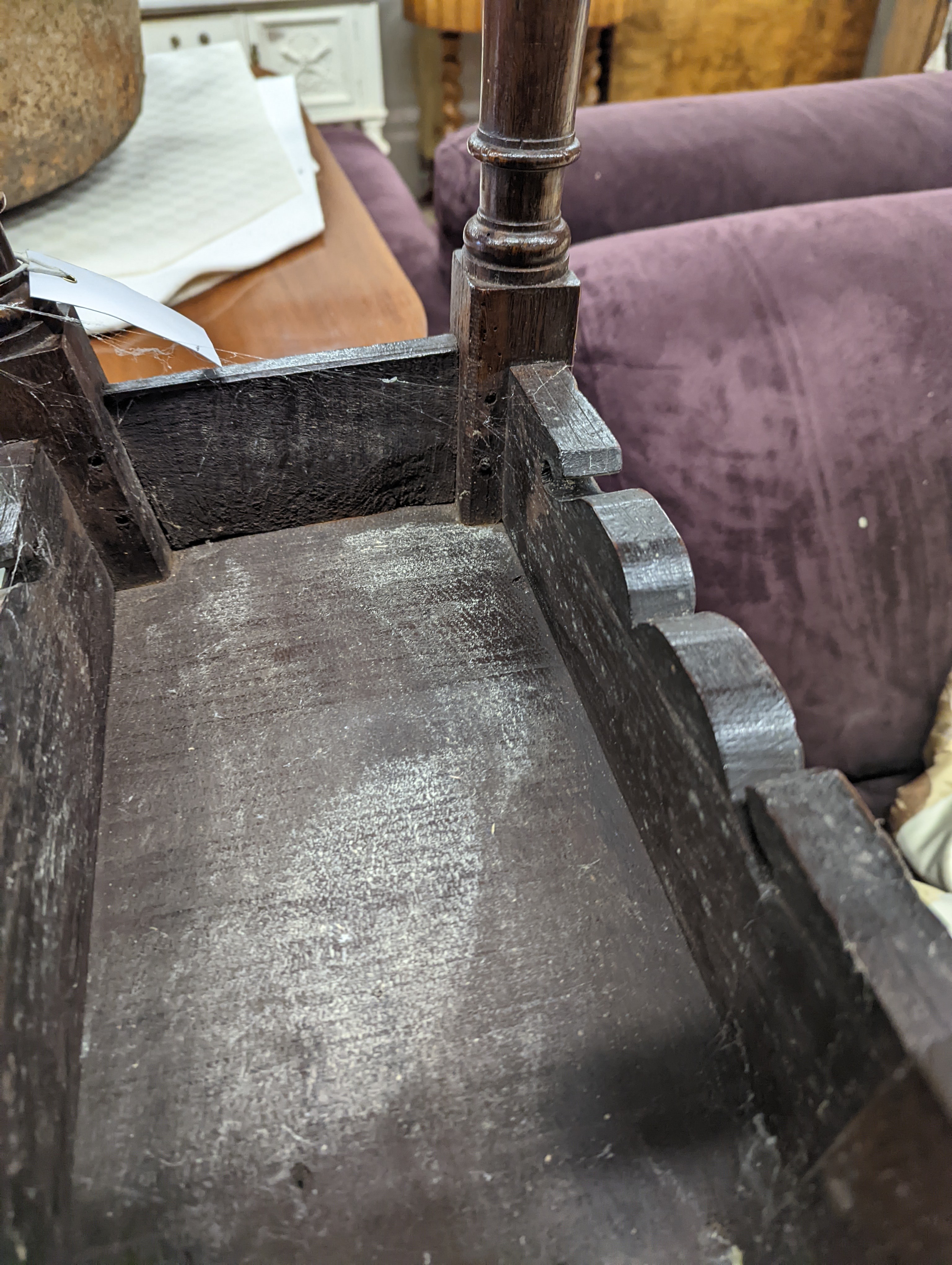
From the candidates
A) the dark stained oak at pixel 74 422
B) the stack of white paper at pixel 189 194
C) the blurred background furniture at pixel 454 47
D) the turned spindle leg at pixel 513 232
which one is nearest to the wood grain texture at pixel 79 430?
the dark stained oak at pixel 74 422

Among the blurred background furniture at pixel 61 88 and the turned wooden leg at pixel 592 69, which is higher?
the blurred background furniture at pixel 61 88

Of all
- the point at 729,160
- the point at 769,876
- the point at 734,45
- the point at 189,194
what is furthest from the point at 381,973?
the point at 734,45

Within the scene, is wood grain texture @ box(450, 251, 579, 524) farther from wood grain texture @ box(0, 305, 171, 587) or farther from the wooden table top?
the wooden table top

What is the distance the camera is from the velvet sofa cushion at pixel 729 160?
40.1 inches

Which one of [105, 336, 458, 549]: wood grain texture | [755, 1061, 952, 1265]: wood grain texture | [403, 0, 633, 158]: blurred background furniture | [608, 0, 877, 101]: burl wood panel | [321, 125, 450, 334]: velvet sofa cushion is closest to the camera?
[755, 1061, 952, 1265]: wood grain texture

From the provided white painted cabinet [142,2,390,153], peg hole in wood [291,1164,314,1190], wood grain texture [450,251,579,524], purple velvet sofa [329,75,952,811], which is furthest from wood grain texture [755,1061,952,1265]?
white painted cabinet [142,2,390,153]

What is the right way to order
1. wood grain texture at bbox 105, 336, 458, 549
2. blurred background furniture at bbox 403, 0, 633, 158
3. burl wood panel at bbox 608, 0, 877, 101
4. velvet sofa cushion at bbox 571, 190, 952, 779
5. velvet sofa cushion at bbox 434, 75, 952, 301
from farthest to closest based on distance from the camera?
burl wood panel at bbox 608, 0, 877, 101 → blurred background furniture at bbox 403, 0, 633, 158 → velvet sofa cushion at bbox 434, 75, 952, 301 → velvet sofa cushion at bbox 571, 190, 952, 779 → wood grain texture at bbox 105, 336, 458, 549

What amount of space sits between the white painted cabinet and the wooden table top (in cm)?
88

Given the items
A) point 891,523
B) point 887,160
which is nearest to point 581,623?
point 891,523

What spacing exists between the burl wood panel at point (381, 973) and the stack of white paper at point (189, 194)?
609 mm

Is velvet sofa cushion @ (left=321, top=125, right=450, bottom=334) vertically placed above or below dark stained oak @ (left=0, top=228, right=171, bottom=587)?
below

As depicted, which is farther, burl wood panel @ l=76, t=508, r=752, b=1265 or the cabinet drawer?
the cabinet drawer

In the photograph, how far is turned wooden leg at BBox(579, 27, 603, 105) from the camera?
1.99 m

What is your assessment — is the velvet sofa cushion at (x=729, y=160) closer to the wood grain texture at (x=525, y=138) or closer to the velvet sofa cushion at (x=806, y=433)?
the velvet sofa cushion at (x=806, y=433)
